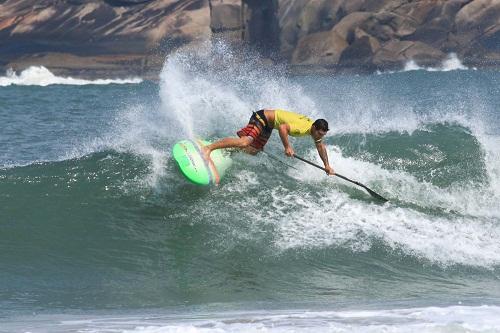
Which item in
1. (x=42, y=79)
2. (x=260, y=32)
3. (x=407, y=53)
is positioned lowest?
(x=42, y=79)

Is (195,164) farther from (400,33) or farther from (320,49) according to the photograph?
(400,33)

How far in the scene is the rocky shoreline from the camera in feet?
220

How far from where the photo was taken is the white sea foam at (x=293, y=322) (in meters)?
6.53

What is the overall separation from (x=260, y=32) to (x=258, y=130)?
5929 cm

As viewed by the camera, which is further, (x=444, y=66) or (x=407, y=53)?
(x=407, y=53)

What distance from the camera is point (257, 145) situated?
11.3 meters

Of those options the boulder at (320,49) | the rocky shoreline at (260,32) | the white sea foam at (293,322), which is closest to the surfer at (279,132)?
the white sea foam at (293,322)

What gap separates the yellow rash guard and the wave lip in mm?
51962

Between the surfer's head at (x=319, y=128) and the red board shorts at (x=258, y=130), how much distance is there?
0.75m

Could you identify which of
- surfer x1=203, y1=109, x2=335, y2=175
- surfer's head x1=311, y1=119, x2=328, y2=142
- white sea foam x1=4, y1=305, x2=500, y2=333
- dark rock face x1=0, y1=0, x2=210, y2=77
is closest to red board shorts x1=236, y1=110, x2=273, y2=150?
surfer x1=203, y1=109, x2=335, y2=175

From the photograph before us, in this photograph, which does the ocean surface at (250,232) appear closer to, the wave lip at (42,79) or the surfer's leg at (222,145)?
the surfer's leg at (222,145)

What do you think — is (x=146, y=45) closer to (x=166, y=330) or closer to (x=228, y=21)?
(x=228, y=21)

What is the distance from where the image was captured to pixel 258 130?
1114 centimetres

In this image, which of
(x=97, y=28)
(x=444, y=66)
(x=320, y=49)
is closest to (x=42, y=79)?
(x=97, y=28)
